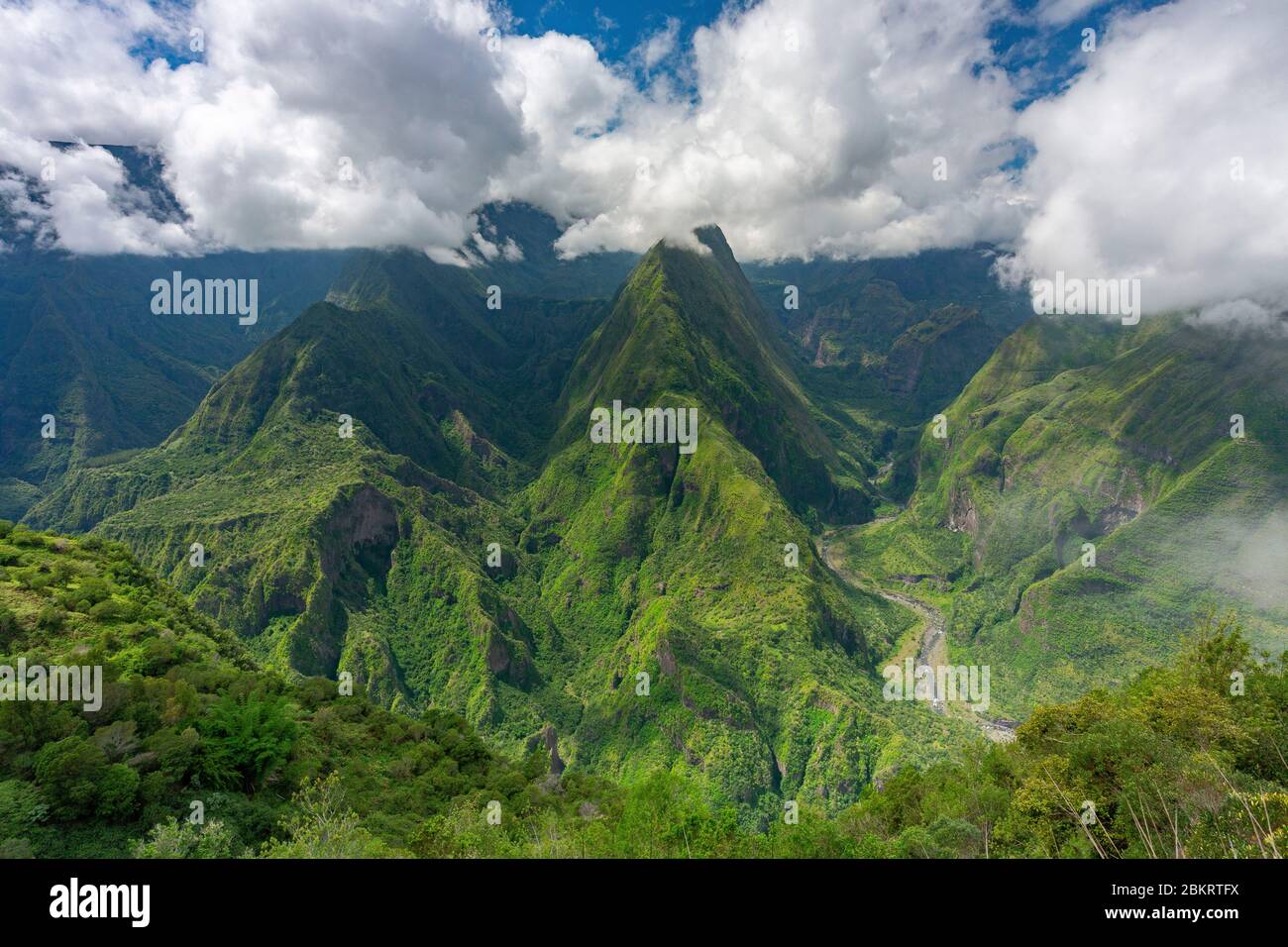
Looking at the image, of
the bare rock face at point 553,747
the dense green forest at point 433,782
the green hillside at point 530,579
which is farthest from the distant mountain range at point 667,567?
the dense green forest at point 433,782

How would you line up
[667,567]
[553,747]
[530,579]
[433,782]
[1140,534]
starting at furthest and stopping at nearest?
[530,579], [667,567], [1140,534], [553,747], [433,782]

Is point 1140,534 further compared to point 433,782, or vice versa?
point 1140,534

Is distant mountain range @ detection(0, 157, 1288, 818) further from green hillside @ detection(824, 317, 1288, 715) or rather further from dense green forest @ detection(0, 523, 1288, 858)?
dense green forest @ detection(0, 523, 1288, 858)

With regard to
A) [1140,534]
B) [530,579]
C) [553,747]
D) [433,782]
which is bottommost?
[553,747]

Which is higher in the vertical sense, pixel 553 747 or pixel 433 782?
pixel 433 782

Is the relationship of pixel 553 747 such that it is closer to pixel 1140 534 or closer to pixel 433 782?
pixel 433 782

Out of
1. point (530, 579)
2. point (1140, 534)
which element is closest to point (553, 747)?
point (530, 579)

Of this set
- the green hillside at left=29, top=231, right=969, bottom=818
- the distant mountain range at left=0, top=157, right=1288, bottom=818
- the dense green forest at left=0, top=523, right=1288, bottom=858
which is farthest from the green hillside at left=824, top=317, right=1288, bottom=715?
the dense green forest at left=0, top=523, right=1288, bottom=858

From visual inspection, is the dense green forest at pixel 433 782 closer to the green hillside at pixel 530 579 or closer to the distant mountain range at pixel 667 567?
the distant mountain range at pixel 667 567
